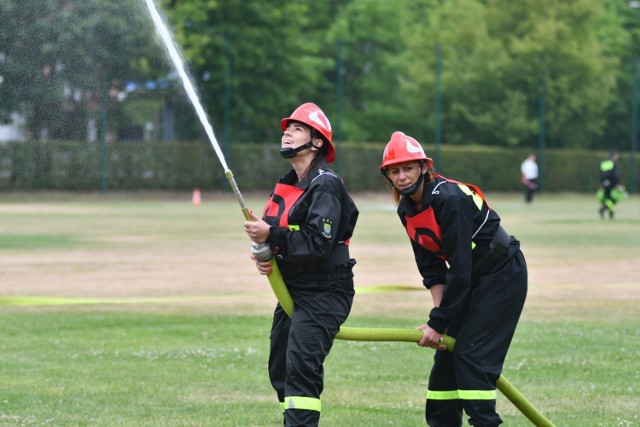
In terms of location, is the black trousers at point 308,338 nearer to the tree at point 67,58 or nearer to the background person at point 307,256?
the background person at point 307,256

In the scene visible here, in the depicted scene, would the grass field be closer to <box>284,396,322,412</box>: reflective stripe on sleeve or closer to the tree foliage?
<box>284,396,322,412</box>: reflective stripe on sleeve

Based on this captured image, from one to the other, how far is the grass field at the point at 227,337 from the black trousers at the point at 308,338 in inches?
55.0

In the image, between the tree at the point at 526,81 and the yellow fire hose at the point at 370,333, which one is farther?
the tree at the point at 526,81

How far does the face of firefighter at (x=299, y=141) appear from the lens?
22.0 feet

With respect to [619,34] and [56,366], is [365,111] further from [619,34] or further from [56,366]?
[56,366]

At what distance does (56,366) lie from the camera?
9953mm

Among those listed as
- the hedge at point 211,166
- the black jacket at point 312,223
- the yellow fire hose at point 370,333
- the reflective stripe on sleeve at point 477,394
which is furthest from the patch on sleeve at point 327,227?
the hedge at point 211,166

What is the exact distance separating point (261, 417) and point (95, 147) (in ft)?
126

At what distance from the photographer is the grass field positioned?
832 centimetres

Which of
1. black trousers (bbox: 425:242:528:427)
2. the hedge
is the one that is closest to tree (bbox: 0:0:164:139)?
the hedge

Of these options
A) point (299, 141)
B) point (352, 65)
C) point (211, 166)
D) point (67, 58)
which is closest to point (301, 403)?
point (299, 141)

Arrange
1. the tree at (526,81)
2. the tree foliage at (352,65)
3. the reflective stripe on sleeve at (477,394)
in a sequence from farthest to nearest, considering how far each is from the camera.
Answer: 1. the tree at (526,81)
2. the tree foliage at (352,65)
3. the reflective stripe on sleeve at (477,394)

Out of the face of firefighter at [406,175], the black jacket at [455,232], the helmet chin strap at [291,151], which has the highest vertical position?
the helmet chin strap at [291,151]

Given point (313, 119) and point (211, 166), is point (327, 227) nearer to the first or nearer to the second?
point (313, 119)
